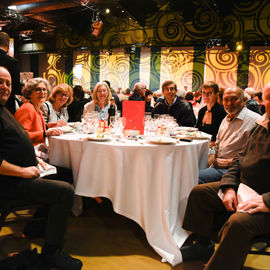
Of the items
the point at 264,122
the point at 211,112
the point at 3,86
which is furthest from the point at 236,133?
the point at 3,86

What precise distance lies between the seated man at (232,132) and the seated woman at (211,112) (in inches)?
31.1

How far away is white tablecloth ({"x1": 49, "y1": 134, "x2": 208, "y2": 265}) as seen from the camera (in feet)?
7.33

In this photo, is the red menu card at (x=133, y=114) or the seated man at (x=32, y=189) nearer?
the seated man at (x=32, y=189)

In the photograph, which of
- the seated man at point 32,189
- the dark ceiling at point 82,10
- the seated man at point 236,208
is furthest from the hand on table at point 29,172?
the dark ceiling at point 82,10

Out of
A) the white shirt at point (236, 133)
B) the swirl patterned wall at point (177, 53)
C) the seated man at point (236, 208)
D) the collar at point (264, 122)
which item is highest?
the swirl patterned wall at point (177, 53)

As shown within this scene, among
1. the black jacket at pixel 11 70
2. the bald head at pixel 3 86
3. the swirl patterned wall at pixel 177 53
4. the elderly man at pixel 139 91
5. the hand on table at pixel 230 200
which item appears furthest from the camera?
the swirl patterned wall at pixel 177 53

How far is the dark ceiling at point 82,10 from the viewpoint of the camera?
908cm

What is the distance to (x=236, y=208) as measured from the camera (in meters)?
1.84

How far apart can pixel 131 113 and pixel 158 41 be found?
29.7ft

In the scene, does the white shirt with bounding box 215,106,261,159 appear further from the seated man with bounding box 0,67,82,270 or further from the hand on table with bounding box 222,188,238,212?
the seated man with bounding box 0,67,82,270

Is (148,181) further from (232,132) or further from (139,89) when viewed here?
(139,89)

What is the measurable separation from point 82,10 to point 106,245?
1025cm

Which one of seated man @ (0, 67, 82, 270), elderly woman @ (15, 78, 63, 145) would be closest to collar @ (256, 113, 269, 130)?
seated man @ (0, 67, 82, 270)

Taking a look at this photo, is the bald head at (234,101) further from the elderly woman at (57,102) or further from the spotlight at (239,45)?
the spotlight at (239,45)
